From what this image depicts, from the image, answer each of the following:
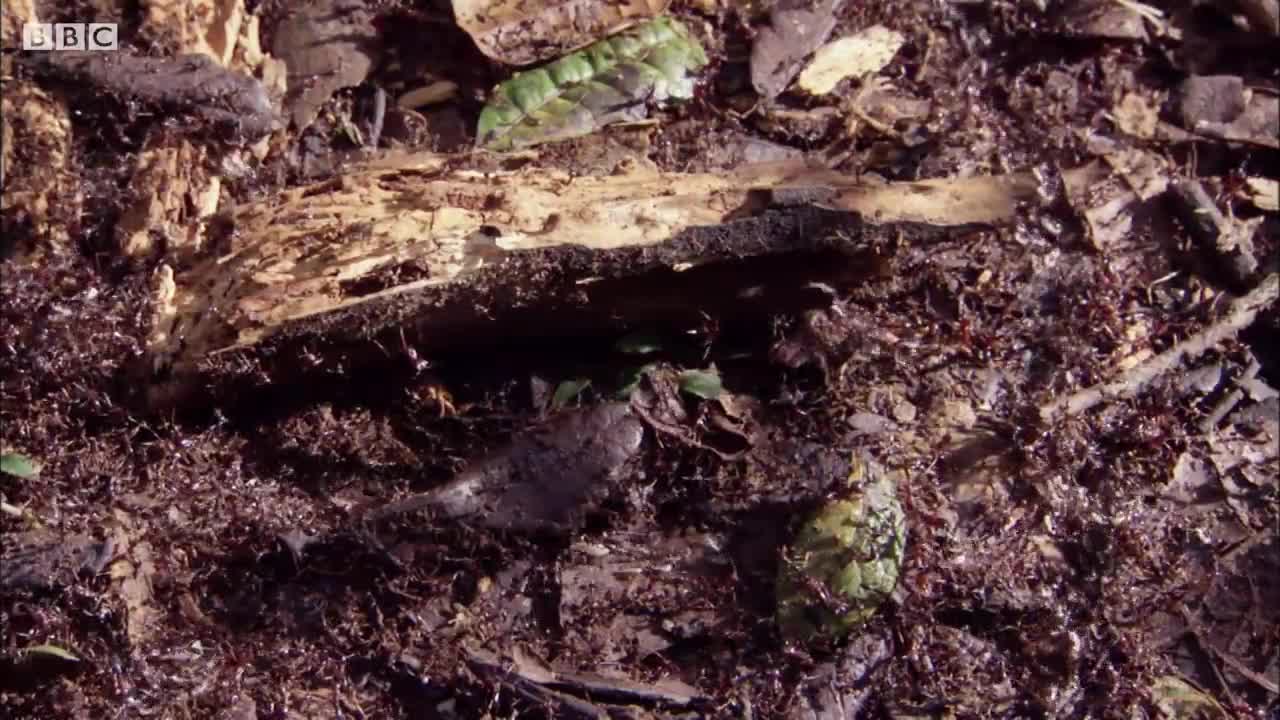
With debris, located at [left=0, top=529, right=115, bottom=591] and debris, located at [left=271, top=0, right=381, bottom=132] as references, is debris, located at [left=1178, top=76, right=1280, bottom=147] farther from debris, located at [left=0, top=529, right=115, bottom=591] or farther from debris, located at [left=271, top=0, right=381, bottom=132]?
debris, located at [left=0, top=529, right=115, bottom=591]

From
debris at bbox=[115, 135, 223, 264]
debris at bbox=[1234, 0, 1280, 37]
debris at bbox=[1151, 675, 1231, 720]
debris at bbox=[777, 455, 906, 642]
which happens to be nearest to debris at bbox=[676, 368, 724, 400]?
debris at bbox=[777, 455, 906, 642]

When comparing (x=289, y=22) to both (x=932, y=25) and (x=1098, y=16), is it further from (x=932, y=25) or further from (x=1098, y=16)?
(x=1098, y=16)

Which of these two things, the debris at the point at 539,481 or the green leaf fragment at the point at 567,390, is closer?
the debris at the point at 539,481

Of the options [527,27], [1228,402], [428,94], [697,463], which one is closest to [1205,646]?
[1228,402]

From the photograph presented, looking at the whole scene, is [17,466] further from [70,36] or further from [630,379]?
[630,379]

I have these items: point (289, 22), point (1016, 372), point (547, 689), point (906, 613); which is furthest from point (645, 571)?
point (289, 22)

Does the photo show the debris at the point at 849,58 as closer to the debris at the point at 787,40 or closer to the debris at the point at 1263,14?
the debris at the point at 787,40

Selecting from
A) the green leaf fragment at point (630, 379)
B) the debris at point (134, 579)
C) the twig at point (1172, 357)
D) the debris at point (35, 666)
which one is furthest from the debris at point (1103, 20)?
the debris at point (35, 666)
